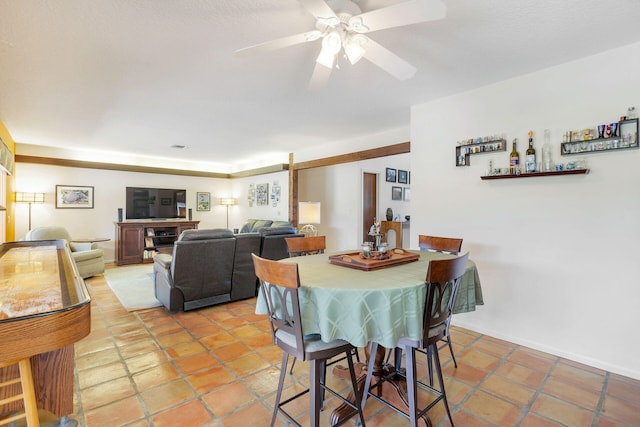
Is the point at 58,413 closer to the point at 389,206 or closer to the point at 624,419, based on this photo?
the point at 624,419

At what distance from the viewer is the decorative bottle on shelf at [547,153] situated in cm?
256

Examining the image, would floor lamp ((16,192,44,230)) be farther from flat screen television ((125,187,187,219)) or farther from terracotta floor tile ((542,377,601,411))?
terracotta floor tile ((542,377,601,411))

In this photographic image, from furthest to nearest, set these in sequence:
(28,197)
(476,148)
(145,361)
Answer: (28,197), (476,148), (145,361)

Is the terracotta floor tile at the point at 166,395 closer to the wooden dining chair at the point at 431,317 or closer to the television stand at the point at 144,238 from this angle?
the wooden dining chair at the point at 431,317

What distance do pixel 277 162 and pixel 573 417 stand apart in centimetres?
624

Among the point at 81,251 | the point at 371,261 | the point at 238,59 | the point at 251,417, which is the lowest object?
the point at 251,417

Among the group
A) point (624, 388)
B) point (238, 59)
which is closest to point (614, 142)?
point (624, 388)

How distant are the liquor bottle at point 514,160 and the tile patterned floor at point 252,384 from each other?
1599 mm

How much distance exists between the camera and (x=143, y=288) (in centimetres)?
445

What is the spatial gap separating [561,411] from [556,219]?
4.77ft

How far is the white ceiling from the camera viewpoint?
185cm

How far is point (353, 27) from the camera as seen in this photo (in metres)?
1.67

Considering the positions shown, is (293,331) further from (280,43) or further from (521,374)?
(521,374)

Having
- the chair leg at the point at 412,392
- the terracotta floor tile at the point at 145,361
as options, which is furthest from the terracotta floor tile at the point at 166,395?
the chair leg at the point at 412,392
